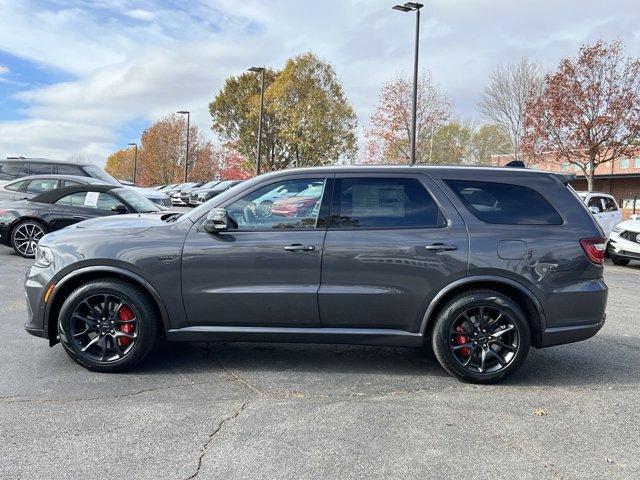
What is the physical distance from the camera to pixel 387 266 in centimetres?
431

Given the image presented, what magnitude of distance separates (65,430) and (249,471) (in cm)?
128

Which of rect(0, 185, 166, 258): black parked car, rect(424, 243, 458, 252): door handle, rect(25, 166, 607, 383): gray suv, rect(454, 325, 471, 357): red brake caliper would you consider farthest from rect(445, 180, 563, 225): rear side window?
rect(0, 185, 166, 258): black parked car

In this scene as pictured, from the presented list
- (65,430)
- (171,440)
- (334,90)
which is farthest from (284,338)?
(334,90)

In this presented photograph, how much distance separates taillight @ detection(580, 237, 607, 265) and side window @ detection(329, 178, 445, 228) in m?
1.12

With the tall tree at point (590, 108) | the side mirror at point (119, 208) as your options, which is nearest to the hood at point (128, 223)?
the side mirror at point (119, 208)

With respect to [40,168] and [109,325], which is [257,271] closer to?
[109,325]

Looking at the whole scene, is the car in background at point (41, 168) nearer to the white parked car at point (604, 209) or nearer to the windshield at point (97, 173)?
the windshield at point (97, 173)

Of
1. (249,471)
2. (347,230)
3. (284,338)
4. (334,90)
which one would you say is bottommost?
(249,471)

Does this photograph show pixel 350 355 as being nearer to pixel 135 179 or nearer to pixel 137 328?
pixel 137 328

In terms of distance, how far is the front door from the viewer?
4340 millimetres

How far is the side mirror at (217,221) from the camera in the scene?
4.29 m

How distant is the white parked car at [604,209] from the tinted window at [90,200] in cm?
1150

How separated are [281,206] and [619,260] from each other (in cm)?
1129

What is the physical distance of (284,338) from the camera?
14.5ft
